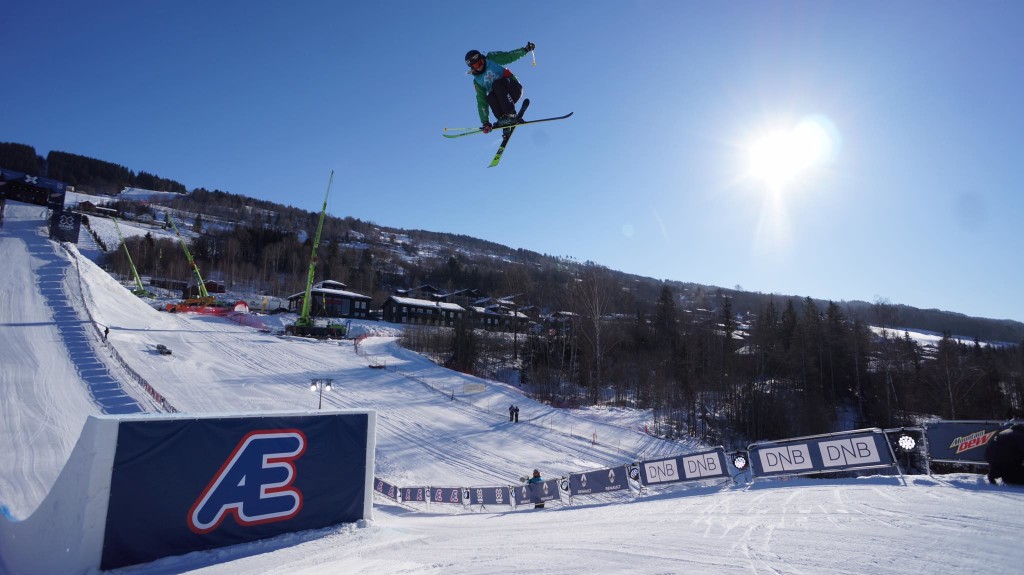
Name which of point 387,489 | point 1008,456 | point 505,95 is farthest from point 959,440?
point 387,489

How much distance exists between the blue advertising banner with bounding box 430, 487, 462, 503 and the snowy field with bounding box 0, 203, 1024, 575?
39cm

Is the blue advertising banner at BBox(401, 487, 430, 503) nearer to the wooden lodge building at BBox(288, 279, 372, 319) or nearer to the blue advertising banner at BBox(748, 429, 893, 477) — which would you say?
the blue advertising banner at BBox(748, 429, 893, 477)

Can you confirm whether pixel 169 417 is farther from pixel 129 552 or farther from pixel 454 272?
pixel 454 272

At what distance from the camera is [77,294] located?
118 feet

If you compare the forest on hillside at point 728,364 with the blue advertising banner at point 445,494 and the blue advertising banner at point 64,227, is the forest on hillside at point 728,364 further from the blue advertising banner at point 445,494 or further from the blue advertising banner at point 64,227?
the blue advertising banner at point 64,227

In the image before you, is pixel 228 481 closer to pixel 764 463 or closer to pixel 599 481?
pixel 599 481

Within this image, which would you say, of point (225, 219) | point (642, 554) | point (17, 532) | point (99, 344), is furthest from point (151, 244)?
point (642, 554)

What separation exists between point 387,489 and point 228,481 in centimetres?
1054

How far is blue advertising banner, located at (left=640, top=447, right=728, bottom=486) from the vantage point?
12015 mm

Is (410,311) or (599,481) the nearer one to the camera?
(599,481)

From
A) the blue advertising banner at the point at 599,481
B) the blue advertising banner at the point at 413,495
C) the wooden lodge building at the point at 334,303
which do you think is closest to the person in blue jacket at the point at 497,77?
the blue advertising banner at the point at 599,481

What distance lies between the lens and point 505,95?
20.5 feet

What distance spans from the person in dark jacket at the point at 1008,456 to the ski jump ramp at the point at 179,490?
10108 millimetres

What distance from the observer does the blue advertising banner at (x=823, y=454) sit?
32.0ft
